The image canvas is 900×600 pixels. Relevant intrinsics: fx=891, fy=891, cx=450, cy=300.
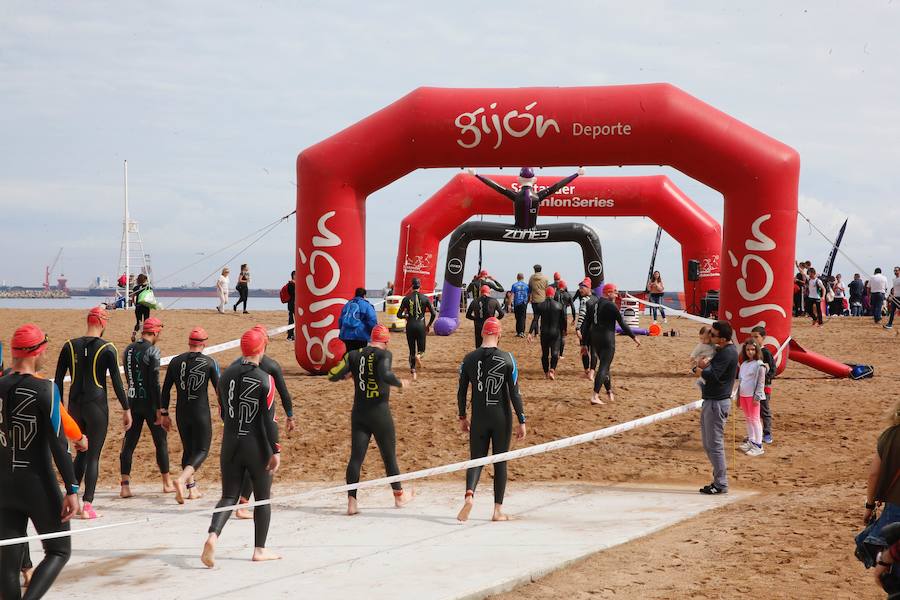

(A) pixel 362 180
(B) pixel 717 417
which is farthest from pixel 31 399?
(A) pixel 362 180

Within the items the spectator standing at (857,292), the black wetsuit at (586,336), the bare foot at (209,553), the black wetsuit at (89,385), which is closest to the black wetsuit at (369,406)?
the bare foot at (209,553)

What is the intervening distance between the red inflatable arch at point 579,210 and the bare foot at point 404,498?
16676mm

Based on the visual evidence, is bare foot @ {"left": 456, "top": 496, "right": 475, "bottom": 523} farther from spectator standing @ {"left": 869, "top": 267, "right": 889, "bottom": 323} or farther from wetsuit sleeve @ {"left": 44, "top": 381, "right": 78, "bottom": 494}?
spectator standing @ {"left": 869, "top": 267, "right": 889, "bottom": 323}

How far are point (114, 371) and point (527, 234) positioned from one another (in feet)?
54.2

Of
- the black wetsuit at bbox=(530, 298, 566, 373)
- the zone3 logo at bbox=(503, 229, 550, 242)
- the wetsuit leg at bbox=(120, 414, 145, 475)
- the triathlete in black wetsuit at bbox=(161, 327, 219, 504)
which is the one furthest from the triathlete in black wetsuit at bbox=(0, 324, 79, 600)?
the zone3 logo at bbox=(503, 229, 550, 242)

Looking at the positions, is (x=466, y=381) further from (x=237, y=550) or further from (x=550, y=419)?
(x=550, y=419)

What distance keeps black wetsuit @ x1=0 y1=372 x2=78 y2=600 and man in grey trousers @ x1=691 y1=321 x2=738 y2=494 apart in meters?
6.11

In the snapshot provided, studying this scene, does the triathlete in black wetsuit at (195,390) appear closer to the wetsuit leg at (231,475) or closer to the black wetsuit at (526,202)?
the wetsuit leg at (231,475)

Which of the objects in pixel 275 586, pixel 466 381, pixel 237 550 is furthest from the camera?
pixel 466 381

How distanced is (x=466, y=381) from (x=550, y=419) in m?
4.44

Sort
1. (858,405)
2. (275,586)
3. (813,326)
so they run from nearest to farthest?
(275,586) < (858,405) < (813,326)

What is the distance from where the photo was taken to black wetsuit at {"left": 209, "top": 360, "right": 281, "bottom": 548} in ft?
22.6

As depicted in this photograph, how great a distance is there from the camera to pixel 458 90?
15406 mm

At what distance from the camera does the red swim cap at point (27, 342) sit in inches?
217
